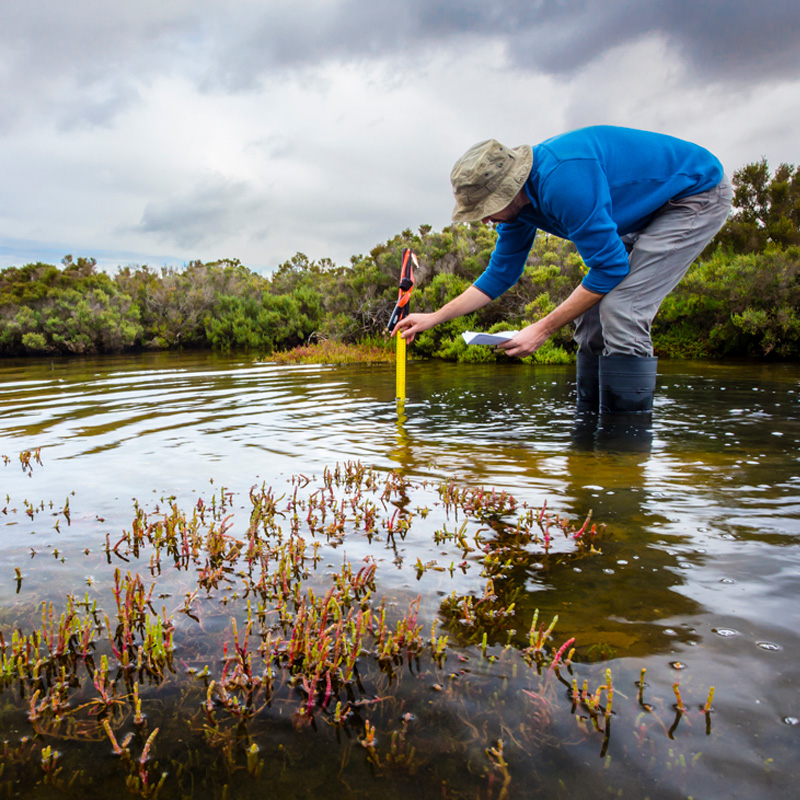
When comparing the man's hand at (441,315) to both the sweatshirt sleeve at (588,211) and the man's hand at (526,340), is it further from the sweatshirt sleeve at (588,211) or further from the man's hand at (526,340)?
the sweatshirt sleeve at (588,211)

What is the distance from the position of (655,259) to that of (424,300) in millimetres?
14254

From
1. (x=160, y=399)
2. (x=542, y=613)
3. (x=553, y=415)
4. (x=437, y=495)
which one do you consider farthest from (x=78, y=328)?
(x=542, y=613)

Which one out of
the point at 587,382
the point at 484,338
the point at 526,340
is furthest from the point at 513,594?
the point at 587,382

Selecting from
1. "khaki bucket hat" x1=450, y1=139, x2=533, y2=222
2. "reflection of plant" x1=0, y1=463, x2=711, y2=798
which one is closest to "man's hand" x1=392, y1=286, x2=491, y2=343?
"khaki bucket hat" x1=450, y1=139, x2=533, y2=222

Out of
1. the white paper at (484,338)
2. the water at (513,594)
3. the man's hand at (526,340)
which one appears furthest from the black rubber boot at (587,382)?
the white paper at (484,338)

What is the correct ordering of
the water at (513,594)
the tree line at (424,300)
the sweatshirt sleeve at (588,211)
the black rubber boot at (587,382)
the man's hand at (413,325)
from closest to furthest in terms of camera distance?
the water at (513,594)
the sweatshirt sleeve at (588,211)
the man's hand at (413,325)
the black rubber boot at (587,382)
the tree line at (424,300)

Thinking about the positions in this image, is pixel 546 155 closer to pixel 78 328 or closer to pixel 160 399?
pixel 160 399

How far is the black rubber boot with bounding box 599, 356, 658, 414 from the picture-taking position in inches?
250

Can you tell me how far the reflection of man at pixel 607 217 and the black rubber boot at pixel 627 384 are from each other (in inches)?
0.5

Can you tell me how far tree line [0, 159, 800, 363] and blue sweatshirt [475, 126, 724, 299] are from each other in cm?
1074

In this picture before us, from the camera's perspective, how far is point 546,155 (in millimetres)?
4734

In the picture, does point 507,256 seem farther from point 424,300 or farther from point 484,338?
point 424,300

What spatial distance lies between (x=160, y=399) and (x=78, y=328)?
68.2 feet

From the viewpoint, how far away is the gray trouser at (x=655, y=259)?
5.74 meters
